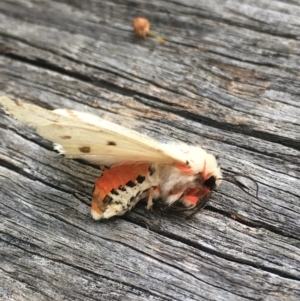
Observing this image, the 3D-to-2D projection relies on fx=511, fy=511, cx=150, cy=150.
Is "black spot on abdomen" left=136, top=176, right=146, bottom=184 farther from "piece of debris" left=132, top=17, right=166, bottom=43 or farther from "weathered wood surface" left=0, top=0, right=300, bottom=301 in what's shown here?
"piece of debris" left=132, top=17, right=166, bottom=43

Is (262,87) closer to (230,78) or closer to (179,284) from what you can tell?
(230,78)

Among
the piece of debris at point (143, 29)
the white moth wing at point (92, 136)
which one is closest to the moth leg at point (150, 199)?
the white moth wing at point (92, 136)

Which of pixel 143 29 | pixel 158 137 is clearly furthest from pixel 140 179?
pixel 143 29

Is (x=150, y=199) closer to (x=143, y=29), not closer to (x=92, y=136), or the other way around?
(x=92, y=136)

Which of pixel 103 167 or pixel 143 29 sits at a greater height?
pixel 143 29

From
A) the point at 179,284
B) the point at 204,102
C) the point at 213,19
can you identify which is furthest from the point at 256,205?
the point at 213,19

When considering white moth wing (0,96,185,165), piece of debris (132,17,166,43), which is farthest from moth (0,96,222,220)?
piece of debris (132,17,166,43)

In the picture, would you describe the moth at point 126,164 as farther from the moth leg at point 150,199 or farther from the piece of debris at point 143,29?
the piece of debris at point 143,29
